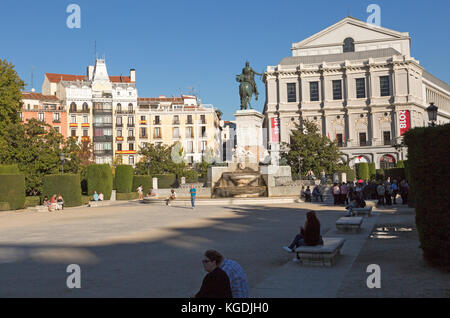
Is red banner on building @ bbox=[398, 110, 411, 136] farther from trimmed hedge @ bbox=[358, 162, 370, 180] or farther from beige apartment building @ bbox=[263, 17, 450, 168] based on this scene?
trimmed hedge @ bbox=[358, 162, 370, 180]

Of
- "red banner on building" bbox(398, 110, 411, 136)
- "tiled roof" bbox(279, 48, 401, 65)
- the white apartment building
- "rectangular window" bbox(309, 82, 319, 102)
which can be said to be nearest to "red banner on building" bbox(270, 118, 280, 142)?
"rectangular window" bbox(309, 82, 319, 102)

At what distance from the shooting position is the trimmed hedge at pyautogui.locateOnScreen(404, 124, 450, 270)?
8195 mm

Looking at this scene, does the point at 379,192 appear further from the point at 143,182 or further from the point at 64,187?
the point at 143,182

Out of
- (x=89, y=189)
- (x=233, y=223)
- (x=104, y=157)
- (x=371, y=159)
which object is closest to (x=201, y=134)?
(x=104, y=157)

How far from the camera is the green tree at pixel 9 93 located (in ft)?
151

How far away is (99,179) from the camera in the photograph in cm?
4356

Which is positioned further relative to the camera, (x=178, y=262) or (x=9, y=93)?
(x=9, y=93)

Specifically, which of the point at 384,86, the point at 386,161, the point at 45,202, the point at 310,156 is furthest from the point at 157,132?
the point at 45,202

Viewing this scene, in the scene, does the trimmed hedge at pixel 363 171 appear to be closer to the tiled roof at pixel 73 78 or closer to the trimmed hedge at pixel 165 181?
the trimmed hedge at pixel 165 181

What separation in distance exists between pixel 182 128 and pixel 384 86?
125ft

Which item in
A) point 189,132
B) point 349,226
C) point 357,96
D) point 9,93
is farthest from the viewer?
point 189,132

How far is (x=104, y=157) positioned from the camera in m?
85.6

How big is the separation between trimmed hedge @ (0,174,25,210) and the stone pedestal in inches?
641

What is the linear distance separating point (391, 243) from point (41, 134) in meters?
35.3
